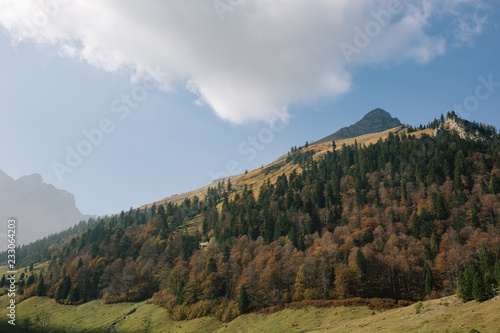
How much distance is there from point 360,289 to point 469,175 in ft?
373

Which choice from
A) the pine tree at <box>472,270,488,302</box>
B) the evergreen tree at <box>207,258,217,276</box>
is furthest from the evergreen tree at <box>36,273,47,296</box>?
the pine tree at <box>472,270,488,302</box>

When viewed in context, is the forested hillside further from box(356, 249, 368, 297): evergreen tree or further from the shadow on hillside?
the shadow on hillside

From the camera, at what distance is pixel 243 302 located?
92.5 m

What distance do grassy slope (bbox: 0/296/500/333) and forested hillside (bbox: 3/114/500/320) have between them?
5453 millimetres

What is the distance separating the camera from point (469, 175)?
A: 15238 centimetres

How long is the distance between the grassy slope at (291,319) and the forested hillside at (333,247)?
17.9ft

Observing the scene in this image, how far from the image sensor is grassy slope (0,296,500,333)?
45488mm

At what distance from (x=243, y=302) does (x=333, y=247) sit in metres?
45.2

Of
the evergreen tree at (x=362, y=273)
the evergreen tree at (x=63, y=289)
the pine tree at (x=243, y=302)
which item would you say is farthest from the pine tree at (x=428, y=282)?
the evergreen tree at (x=63, y=289)

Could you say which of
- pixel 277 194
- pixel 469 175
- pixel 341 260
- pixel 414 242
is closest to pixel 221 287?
pixel 341 260

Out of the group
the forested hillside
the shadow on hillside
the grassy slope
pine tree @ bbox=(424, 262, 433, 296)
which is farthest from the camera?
the shadow on hillside

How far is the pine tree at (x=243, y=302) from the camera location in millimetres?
91375

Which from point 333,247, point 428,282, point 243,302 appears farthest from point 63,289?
point 428,282

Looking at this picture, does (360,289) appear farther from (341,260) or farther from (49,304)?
(49,304)
